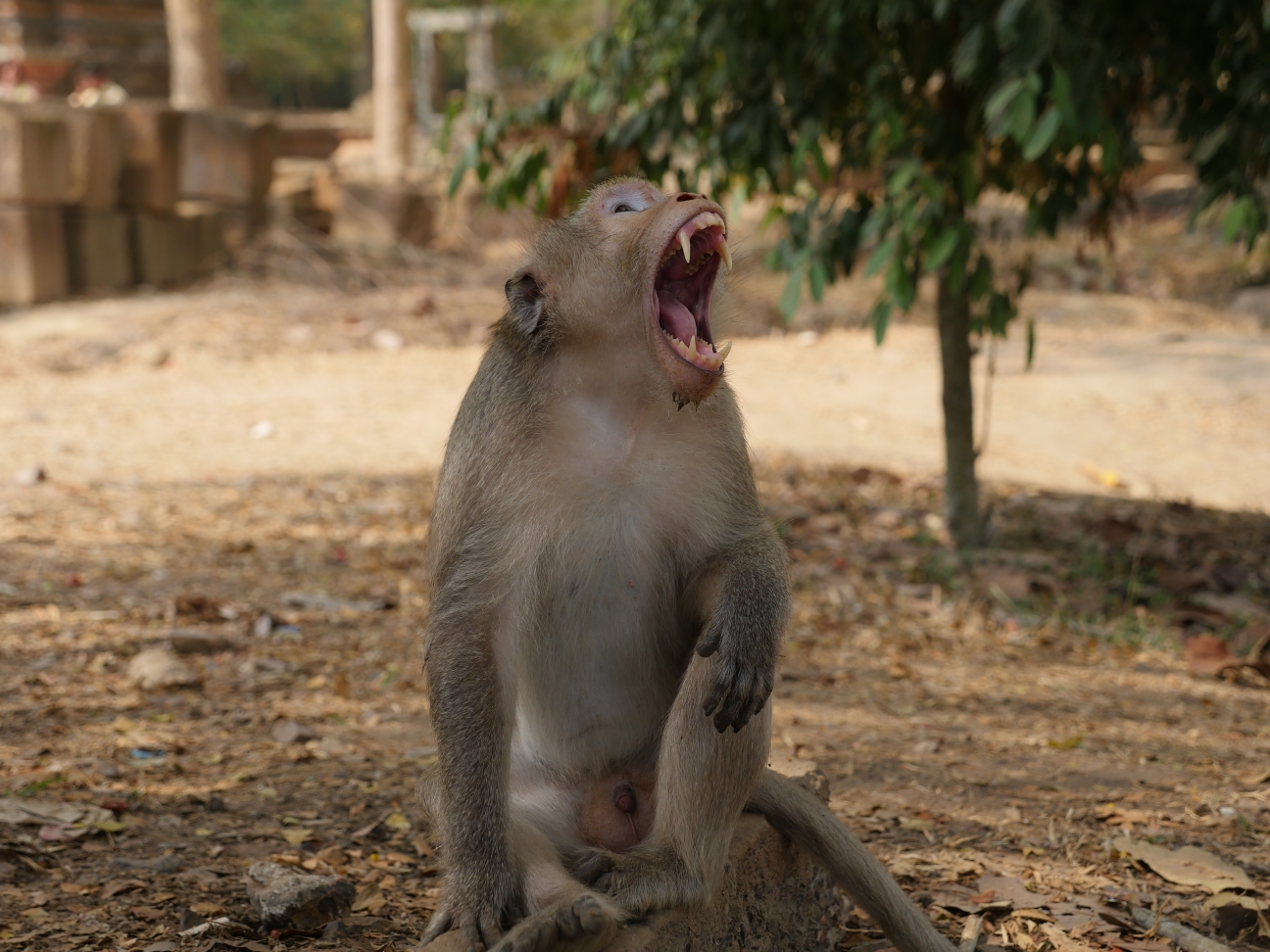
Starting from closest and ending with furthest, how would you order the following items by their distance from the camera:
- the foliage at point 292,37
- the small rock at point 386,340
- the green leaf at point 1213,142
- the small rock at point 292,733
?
the small rock at point 292,733, the green leaf at point 1213,142, the small rock at point 386,340, the foliage at point 292,37

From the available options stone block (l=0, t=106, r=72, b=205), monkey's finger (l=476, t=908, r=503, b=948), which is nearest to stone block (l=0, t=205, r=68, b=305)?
stone block (l=0, t=106, r=72, b=205)

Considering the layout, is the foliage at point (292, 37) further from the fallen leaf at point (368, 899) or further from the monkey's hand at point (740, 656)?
the monkey's hand at point (740, 656)

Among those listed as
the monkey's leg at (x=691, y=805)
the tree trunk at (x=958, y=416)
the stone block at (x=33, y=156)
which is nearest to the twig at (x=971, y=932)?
the monkey's leg at (x=691, y=805)

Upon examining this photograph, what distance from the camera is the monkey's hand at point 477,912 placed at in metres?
2.37

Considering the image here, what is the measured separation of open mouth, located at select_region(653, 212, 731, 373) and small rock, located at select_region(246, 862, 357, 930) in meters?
1.46

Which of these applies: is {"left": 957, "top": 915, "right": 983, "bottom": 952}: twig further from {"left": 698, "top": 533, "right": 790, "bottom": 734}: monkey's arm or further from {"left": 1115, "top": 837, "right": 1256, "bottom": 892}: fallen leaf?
{"left": 698, "top": 533, "right": 790, "bottom": 734}: monkey's arm

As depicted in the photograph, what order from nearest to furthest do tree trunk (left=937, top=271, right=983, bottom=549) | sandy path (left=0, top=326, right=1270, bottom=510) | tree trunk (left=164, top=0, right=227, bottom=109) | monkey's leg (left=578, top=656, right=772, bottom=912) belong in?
1. monkey's leg (left=578, top=656, right=772, bottom=912)
2. tree trunk (left=937, top=271, right=983, bottom=549)
3. sandy path (left=0, top=326, right=1270, bottom=510)
4. tree trunk (left=164, top=0, right=227, bottom=109)

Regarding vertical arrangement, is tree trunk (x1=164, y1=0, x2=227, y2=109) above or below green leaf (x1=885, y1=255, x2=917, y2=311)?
above

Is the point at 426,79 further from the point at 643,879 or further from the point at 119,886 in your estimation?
the point at 643,879

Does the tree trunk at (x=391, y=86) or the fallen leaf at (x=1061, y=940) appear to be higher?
the tree trunk at (x=391, y=86)

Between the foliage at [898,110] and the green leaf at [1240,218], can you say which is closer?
the green leaf at [1240,218]

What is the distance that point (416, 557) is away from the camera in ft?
19.8

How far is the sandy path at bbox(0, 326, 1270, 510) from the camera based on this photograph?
7.89 meters

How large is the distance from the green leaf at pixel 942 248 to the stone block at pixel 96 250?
33.3 ft
